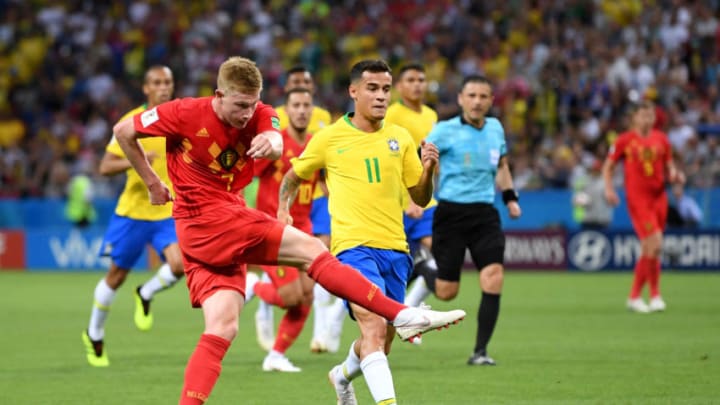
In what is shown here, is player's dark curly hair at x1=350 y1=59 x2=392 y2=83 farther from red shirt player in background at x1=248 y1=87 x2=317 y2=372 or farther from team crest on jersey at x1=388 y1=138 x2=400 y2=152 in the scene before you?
red shirt player in background at x1=248 y1=87 x2=317 y2=372

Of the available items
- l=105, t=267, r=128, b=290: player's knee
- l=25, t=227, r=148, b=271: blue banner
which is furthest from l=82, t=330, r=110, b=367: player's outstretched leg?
l=25, t=227, r=148, b=271: blue banner

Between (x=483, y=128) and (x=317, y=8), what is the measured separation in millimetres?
20279

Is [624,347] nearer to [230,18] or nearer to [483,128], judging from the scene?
[483,128]

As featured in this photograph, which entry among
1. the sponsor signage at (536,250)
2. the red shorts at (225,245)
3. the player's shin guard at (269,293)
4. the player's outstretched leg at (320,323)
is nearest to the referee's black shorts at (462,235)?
the player's outstretched leg at (320,323)

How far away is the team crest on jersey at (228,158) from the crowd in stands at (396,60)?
17.5 meters

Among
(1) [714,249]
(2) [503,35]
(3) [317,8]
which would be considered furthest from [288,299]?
(3) [317,8]

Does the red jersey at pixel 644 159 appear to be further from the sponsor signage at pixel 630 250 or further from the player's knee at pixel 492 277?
the sponsor signage at pixel 630 250

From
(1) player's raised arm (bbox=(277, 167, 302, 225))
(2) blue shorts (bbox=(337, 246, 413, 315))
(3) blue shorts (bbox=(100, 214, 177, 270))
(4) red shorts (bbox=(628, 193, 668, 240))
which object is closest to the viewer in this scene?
(2) blue shorts (bbox=(337, 246, 413, 315))

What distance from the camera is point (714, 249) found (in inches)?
917

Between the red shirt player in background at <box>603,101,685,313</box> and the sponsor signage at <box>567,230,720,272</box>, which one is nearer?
the red shirt player in background at <box>603,101,685,313</box>

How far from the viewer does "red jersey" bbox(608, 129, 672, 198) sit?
1694cm

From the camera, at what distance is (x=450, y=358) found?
1176 cm

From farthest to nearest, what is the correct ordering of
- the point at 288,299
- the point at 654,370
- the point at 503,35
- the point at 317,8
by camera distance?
the point at 317,8, the point at 503,35, the point at 288,299, the point at 654,370

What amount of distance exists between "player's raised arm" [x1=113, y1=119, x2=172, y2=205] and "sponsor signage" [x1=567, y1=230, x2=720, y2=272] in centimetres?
1741
